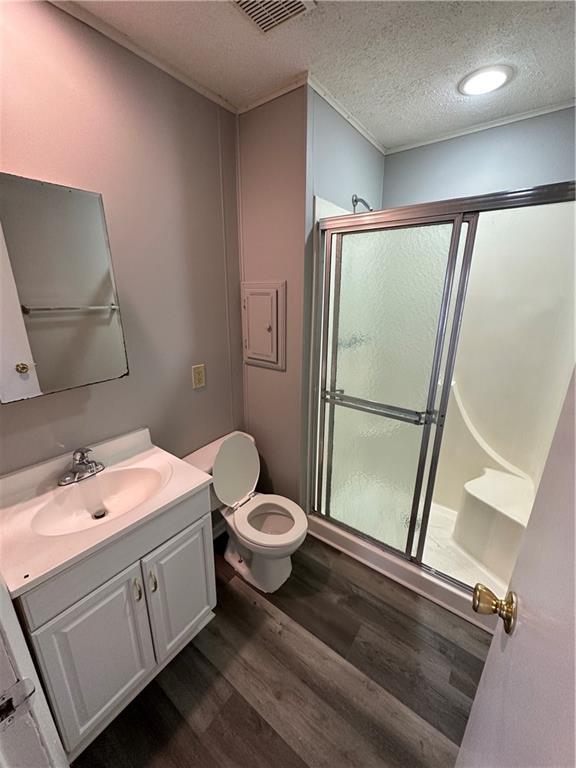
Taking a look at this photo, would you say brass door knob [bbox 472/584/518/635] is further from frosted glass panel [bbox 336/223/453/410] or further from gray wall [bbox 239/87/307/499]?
gray wall [bbox 239/87/307/499]

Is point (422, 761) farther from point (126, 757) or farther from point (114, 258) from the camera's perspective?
point (114, 258)

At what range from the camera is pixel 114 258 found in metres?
1.30

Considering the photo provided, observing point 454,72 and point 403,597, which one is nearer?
point 454,72

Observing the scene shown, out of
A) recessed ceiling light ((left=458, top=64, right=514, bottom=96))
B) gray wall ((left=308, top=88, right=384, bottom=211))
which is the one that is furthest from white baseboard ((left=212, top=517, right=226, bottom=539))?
recessed ceiling light ((left=458, top=64, right=514, bottom=96))

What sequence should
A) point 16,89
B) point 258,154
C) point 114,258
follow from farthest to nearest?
point 258,154 < point 114,258 < point 16,89

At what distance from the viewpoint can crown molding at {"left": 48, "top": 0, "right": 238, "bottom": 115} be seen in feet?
3.46

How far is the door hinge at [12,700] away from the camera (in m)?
0.43

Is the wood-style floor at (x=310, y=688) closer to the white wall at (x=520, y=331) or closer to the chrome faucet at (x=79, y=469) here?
the chrome faucet at (x=79, y=469)

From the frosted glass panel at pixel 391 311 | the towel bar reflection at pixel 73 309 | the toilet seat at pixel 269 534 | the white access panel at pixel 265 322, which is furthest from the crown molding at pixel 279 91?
the toilet seat at pixel 269 534

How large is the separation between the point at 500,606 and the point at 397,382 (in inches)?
44.6

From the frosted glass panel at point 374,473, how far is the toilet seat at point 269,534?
15.1 inches

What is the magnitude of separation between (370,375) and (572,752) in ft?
4.87

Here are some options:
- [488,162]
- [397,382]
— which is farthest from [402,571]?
[488,162]

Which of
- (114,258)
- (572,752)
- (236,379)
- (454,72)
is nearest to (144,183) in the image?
(114,258)
